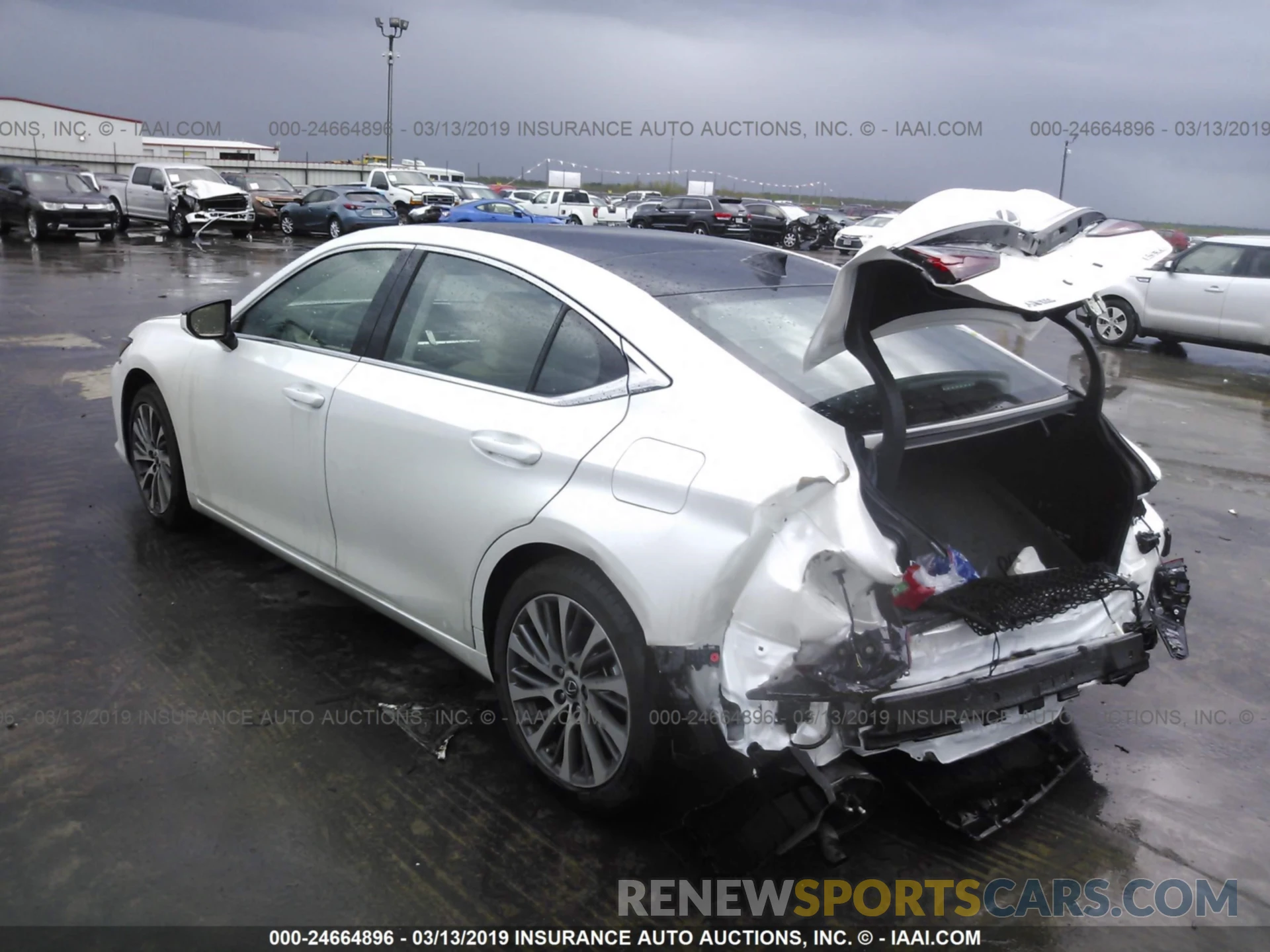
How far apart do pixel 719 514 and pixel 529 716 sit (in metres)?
1.04

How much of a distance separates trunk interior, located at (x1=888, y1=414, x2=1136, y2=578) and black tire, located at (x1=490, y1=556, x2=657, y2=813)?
1.03 metres

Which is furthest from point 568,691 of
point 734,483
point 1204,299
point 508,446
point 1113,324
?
point 1113,324

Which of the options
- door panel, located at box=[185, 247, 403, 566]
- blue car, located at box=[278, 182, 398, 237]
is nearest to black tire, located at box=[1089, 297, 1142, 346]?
door panel, located at box=[185, 247, 403, 566]

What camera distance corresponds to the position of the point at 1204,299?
44.5 ft

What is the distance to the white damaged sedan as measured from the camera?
8.71 ft

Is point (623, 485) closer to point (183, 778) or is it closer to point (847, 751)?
point (847, 751)

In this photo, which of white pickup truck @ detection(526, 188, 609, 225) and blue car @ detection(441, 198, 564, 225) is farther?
white pickup truck @ detection(526, 188, 609, 225)

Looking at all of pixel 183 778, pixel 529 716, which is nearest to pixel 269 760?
pixel 183 778

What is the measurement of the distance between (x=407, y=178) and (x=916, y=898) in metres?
37.8

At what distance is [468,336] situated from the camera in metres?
3.52

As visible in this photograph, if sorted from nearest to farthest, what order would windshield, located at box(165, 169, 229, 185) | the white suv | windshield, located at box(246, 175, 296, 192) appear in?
the white suv, windshield, located at box(165, 169, 229, 185), windshield, located at box(246, 175, 296, 192)

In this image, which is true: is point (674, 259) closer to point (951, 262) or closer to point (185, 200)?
point (951, 262)

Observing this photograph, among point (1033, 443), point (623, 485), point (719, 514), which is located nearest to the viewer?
point (719, 514)

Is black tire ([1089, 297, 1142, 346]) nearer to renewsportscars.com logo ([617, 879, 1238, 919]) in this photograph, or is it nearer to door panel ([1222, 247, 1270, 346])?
door panel ([1222, 247, 1270, 346])
